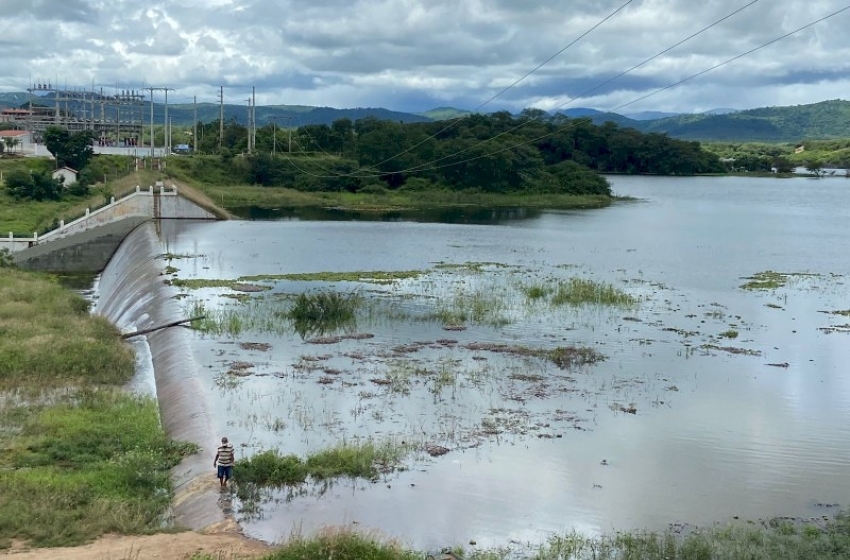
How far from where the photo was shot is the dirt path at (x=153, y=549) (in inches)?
456

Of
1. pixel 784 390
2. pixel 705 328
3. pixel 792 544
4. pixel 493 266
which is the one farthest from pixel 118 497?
pixel 493 266

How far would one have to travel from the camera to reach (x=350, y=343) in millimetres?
26109

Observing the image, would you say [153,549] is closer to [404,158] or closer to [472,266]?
[472,266]

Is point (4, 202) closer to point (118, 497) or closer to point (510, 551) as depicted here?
point (118, 497)

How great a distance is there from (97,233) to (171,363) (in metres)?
31.8

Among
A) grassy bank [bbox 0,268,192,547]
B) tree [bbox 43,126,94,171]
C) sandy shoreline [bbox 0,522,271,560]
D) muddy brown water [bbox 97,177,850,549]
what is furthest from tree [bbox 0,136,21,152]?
sandy shoreline [bbox 0,522,271,560]

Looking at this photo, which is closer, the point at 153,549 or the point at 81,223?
the point at 153,549

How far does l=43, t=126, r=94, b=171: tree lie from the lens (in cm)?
7281

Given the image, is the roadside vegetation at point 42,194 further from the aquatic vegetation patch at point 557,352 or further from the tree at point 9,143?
the aquatic vegetation patch at point 557,352

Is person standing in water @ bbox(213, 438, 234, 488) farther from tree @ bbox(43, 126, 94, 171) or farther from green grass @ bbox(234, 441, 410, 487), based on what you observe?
tree @ bbox(43, 126, 94, 171)

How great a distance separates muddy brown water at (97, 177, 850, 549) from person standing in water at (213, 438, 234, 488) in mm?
793

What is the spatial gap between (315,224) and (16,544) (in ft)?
174

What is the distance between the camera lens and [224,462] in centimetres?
1434

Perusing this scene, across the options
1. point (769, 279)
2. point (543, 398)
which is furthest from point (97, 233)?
point (543, 398)
